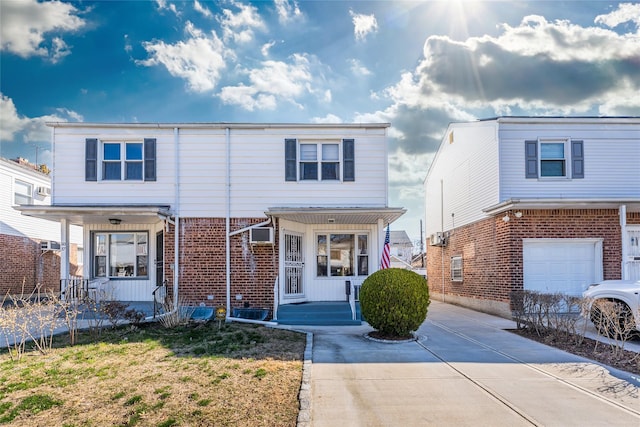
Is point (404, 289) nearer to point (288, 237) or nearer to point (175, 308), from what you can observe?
point (288, 237)

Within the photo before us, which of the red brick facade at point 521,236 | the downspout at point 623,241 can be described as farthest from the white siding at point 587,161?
the downspout at point 623,241

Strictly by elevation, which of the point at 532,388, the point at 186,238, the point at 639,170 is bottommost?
the point at 532,388

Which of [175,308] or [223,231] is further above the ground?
[223,231]

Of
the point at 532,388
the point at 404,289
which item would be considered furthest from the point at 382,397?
the point at 404,289

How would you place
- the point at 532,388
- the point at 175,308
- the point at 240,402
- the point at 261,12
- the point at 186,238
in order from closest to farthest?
the point at 240,402 → the point at 532,388 → the point at 175,308 → the point at 186,238 → the point at 261,12

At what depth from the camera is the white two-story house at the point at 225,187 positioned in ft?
39.3

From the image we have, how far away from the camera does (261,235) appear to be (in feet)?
38.4

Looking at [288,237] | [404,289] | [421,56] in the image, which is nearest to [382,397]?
[404,289]

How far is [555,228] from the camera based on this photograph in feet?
40.7

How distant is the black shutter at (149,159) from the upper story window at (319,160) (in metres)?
3.91

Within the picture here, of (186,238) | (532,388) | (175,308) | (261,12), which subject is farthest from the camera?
(261,12)

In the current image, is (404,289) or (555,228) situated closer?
(404,289)

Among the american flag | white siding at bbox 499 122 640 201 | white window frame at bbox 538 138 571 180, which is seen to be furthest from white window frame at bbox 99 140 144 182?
white window frame at bbox 538 138 571 180

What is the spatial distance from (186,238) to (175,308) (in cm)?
256
